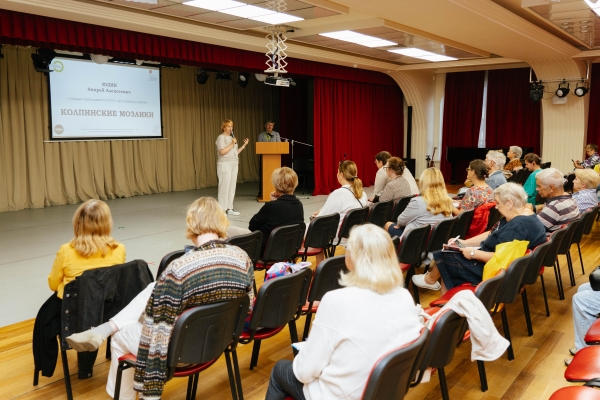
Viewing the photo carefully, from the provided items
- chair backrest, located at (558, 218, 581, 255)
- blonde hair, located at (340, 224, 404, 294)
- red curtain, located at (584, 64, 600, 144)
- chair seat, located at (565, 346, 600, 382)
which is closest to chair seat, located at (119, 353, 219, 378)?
blonde hair, located at (340, 224, 404, 294)

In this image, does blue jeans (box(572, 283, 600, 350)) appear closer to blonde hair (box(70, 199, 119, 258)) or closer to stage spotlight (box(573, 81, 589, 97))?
blonde hair (box(70, 199, 119, 258))

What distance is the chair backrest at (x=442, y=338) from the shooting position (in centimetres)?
222

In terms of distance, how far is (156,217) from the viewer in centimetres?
860

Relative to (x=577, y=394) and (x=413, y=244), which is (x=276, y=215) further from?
(x=577, y=394)

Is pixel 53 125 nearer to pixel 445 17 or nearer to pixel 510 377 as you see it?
pixel 445 17

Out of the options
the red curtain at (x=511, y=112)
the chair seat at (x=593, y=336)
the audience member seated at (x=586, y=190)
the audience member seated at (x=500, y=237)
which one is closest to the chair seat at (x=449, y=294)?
the audience member seated at (x=500, y=237)

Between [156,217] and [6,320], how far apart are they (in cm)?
455

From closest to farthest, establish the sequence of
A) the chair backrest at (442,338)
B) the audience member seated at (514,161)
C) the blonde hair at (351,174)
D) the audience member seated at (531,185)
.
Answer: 1. the chair backrest at (442,338)
2. the blonde hair at (351,174)
3. the audience member seated at (531,185)
4. the audience member seated at (514,161)

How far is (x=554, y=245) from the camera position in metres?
4.00

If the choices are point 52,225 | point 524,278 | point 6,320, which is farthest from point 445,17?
A: point 52,225

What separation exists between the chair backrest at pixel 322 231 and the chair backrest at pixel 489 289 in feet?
6.70

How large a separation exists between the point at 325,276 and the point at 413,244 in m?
1.25

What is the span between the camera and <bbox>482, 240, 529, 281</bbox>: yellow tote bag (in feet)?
10.8

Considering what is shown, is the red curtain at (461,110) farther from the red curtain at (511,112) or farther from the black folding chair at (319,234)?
the black folding chair at (319,234)
